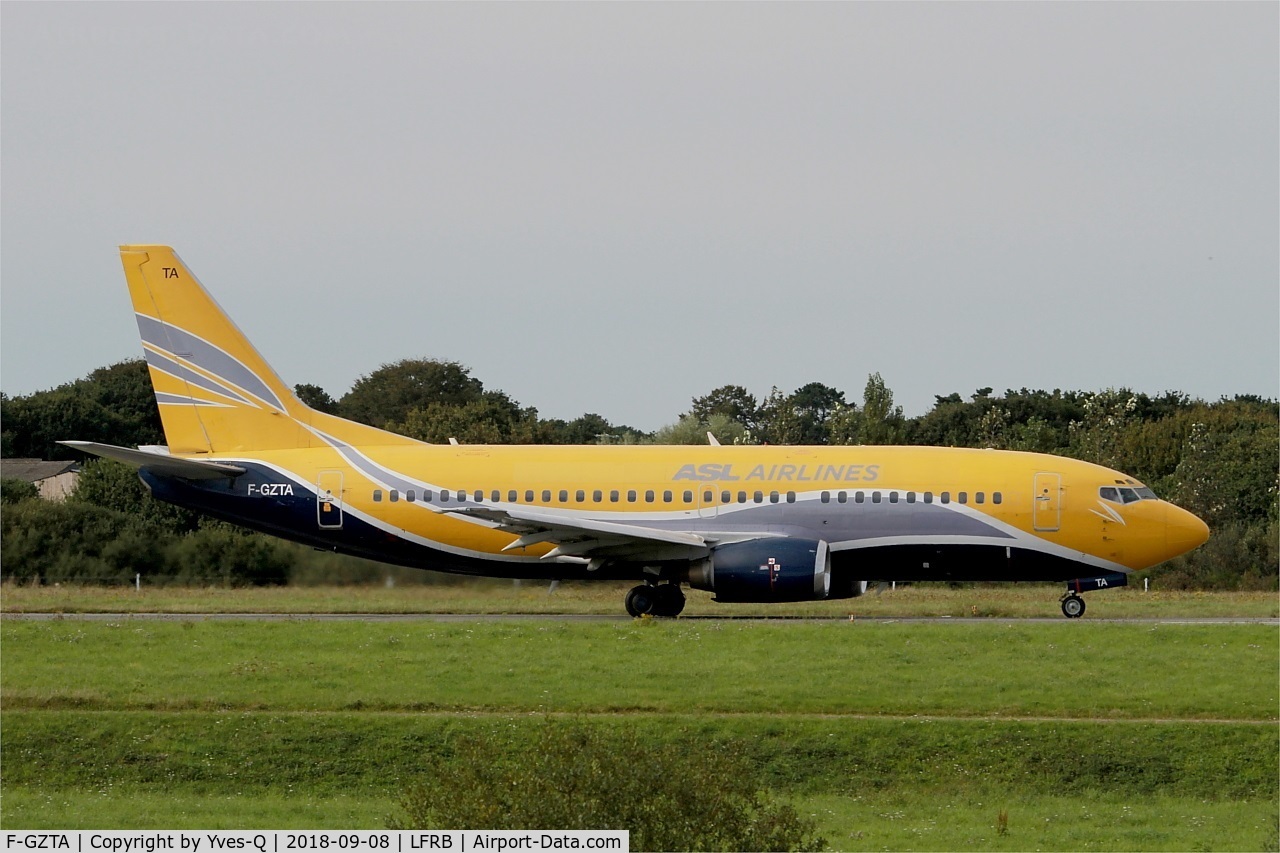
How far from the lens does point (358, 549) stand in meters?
35.9

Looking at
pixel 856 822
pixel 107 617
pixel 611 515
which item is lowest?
pixel 856 822

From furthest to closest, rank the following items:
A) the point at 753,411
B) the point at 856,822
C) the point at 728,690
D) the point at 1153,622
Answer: the point at 753,411 → the point at 1153,622 → the point at 728,690 → the point at 856,822

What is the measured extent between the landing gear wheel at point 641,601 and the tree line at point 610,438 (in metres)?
6.25

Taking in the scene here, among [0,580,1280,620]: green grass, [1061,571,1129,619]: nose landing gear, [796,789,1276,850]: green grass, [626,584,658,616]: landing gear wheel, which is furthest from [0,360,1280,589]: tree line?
[796,789,1276,850]: green grass

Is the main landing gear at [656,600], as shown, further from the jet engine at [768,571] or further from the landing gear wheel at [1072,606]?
the landing gear wheel at [1072,606]

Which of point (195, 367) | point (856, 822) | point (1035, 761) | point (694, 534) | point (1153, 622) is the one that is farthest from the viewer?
point (195, 367)

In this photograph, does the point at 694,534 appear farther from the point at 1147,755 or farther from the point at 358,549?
the point at 1147,755

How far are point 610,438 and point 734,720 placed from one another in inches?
1560

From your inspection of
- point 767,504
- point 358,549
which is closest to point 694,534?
point 767,504

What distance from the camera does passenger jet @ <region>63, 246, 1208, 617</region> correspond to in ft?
111

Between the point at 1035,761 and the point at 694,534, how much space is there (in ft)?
40.3

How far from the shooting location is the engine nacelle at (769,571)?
32.8 m

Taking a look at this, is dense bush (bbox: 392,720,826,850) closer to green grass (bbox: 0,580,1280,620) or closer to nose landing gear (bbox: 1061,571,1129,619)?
green grass (bbox: 0,580,1280,620)

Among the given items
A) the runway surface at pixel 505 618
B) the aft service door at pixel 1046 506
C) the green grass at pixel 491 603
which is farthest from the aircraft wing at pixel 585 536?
the aft service door at pixel 1046 506
